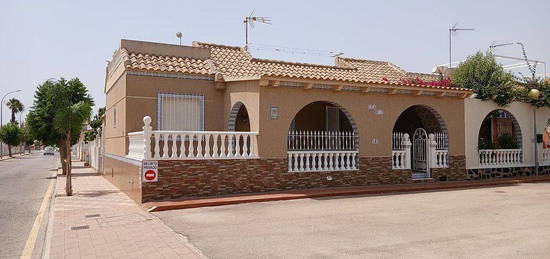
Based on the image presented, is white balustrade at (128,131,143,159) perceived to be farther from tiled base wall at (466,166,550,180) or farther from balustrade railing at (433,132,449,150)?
tiled base wall at (466,166,550,180)

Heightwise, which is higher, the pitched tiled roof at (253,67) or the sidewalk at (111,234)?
the pitched tiled roof at (253,67)

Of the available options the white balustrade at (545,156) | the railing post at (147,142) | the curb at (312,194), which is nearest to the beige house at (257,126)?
the railing post at (147,142)

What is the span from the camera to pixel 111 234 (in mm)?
7395

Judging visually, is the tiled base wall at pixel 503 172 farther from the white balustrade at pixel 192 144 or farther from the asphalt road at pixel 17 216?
the asphalt road at pixel 17 216

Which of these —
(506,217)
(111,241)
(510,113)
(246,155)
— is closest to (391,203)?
(506,217)

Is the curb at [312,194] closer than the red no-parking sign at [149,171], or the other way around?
the curb at [312,194]

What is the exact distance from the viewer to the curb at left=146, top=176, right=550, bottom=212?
31.9ft

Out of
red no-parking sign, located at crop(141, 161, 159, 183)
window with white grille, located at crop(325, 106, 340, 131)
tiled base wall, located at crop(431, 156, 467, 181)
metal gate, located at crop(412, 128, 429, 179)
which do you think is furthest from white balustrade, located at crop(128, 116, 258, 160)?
tiled base wall, located at crop(431, 156, 467, 181)

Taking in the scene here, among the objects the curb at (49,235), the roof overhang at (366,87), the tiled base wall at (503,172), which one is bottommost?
the curb at (49,235)

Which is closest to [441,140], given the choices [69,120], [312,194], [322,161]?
[322,161]

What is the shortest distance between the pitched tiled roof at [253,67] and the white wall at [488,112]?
270cm

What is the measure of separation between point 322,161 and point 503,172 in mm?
7724

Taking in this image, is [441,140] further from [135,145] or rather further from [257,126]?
[135,145]

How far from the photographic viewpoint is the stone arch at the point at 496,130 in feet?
54.5
